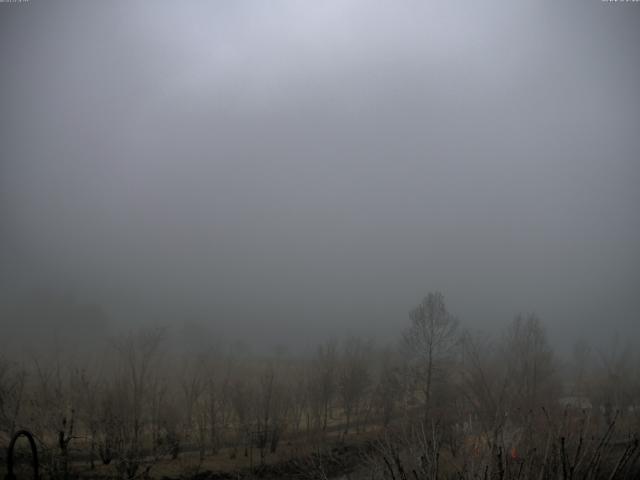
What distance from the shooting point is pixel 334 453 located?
120ft

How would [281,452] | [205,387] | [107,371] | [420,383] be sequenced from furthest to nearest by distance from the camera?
[107,371] < [420,383] < [205,387] < [281,452]

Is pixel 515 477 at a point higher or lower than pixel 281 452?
higher

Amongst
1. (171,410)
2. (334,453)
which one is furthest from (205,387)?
(334,453)

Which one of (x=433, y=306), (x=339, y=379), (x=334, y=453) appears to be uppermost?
(x=433, y=306)

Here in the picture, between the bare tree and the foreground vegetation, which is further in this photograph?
the bare tree

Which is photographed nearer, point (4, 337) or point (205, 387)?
point (205, 387)

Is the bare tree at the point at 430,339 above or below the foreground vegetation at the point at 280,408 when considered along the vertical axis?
above

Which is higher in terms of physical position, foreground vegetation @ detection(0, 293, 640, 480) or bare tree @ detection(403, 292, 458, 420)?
Result: bare tree @ detection(403, 292, 458, 420)

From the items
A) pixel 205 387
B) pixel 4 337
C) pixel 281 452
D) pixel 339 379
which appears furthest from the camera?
pixel 4 337

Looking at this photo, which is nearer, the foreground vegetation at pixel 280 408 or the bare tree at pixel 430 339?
A: the foreground vegetation at pixel 280 408

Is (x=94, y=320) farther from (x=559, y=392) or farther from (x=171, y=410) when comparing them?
(x=559, y=392)

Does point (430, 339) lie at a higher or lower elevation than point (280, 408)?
higher

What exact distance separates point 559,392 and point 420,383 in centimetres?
1737

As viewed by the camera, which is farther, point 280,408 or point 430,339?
point 430,339
